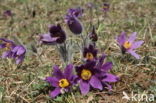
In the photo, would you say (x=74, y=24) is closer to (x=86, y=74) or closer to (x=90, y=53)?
(x=90, y=53)

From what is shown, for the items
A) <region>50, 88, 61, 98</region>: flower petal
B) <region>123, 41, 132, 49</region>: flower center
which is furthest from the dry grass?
<region>123, 41, 132, 49</region>: flower center

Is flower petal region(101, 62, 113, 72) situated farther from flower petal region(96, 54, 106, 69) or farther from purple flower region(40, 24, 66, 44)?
purple flower region(40, 24, 66, 44)

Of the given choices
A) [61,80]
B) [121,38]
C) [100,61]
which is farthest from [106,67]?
[121,38]

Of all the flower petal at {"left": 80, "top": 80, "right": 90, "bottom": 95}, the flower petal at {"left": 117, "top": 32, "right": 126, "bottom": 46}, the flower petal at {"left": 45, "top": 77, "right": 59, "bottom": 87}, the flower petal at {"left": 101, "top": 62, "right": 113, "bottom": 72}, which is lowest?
the flower petal at {"left": 80, "top": 80, "right": 90, "bottom": 95}

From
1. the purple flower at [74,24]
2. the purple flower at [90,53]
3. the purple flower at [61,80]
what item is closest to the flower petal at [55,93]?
the purple flower at [61,80]

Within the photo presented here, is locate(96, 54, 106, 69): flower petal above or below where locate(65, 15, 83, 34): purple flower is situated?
below

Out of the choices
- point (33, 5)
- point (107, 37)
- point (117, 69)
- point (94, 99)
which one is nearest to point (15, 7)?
point (33, 5)

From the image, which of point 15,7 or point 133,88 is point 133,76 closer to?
point 133,88
